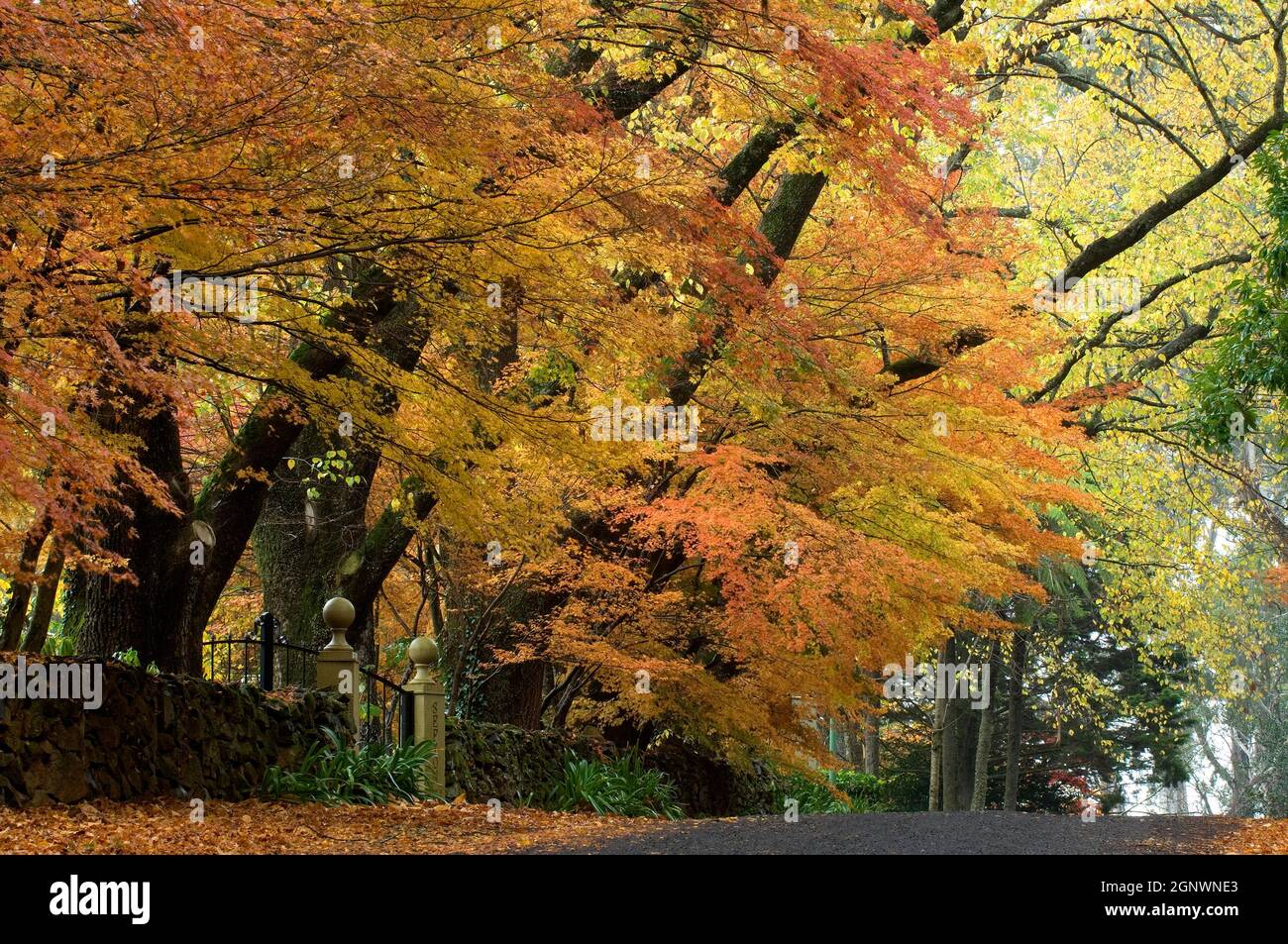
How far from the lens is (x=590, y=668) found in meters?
13.6

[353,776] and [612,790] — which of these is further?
[612,790]

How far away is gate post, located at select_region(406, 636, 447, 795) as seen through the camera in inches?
441

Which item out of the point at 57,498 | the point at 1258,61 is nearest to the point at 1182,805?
the point at 1258,61

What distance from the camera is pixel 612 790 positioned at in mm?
13625

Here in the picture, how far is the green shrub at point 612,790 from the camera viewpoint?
43.2ft

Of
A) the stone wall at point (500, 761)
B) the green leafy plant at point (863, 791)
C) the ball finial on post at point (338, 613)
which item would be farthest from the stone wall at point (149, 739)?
the green leafy plant at point (863, 791)

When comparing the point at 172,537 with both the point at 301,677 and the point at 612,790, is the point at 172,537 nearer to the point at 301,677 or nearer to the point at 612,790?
the point at 301,677

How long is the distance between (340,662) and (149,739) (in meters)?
2.72

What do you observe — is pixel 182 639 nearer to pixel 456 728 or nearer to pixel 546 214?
pixel 456 728

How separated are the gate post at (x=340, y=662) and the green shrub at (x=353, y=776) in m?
0.45

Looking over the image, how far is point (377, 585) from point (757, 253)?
5192mm

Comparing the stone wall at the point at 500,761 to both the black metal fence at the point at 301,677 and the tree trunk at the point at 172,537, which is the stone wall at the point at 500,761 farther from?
the tree trunk at the point at 172,537

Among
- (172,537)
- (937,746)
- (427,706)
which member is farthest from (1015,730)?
(172,537)

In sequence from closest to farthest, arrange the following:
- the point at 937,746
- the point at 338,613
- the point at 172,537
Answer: the point at 172,537 < the point at 338,613 < the point at 937,746
